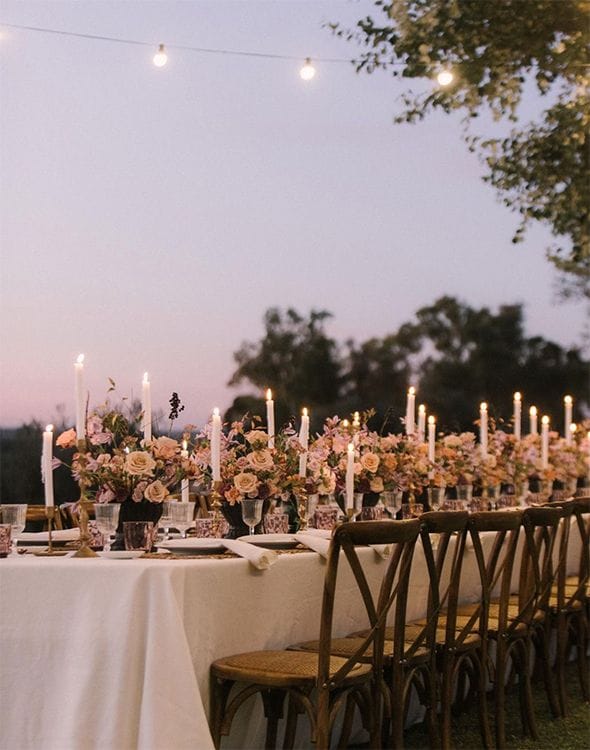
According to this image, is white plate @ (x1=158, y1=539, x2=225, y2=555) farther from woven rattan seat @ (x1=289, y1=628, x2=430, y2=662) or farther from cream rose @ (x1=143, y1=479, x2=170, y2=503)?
woven rattan seat @ (x1=289, y1=628, x2=430, y2=662)

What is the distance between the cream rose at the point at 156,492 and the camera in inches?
131

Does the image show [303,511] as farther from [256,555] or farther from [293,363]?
[293,363]

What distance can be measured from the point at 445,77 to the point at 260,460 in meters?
5.01

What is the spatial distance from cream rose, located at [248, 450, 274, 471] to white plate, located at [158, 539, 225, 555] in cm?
42

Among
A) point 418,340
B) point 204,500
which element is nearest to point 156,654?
point 204,500

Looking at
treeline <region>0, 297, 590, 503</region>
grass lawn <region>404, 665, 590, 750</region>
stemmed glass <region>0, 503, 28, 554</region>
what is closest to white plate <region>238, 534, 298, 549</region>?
stemmed glass <region>0, 503, 28, 554</region>

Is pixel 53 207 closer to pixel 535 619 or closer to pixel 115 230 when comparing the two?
pixel 115 230

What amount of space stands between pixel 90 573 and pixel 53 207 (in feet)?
18.9

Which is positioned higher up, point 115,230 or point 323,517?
point 115,230

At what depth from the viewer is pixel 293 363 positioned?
31.3ft

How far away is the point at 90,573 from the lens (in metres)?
2.77

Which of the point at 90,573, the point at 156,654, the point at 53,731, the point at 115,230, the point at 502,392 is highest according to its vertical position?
the point at 115,230

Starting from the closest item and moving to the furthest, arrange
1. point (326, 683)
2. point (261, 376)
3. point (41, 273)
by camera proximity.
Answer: point (326, 683) → point (41, 273) → point (261, 376)

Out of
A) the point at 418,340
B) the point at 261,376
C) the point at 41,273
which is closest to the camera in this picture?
the point at 41,273
